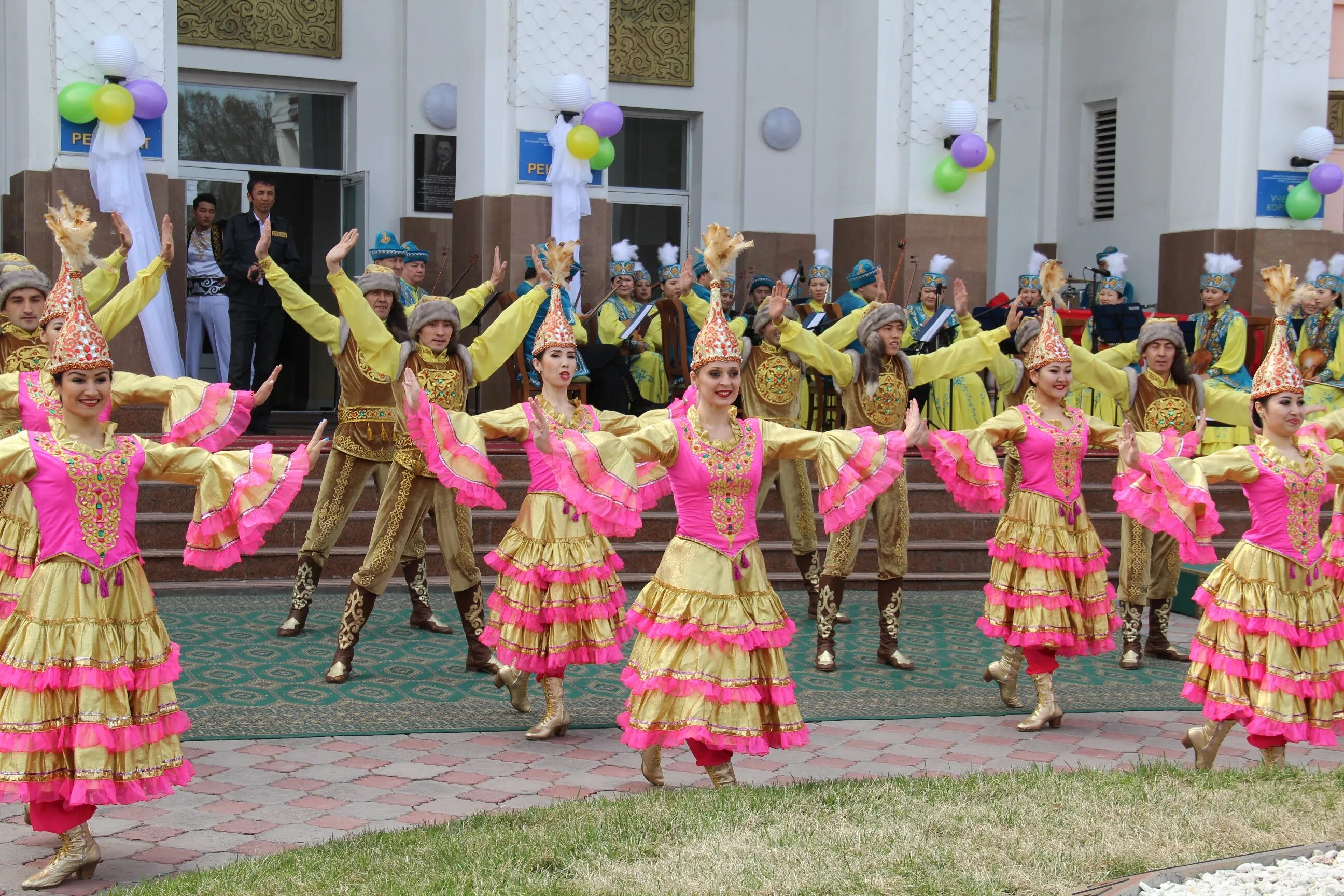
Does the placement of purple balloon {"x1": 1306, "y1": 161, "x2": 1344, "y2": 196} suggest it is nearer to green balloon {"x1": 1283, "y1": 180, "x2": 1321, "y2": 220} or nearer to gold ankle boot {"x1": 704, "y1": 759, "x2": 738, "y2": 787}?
green balloon {"x1": 1283, "y1": 180, "x2": 1321, "y2": 220}

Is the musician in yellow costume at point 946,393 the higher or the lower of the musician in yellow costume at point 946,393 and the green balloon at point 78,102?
the lower

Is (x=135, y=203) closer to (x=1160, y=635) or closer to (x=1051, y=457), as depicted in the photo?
(x=1051, y=457)

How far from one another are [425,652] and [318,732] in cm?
180

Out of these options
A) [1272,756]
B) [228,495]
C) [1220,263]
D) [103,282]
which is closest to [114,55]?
[103,282]

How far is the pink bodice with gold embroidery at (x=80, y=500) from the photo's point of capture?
5148mm

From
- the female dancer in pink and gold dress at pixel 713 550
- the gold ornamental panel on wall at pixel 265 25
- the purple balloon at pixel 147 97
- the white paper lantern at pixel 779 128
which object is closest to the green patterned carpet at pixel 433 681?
the female dancer in pink and gold dress at pixel 713 550

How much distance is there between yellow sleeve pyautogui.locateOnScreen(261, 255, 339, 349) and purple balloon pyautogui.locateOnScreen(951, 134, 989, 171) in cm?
704

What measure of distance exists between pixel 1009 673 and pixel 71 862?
4.66 m

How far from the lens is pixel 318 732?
687 centimetres

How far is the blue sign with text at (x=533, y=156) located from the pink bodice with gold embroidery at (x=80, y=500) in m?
8.25

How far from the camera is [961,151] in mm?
13836

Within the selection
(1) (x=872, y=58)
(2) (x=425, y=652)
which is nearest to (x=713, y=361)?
(2) (x=425, y=652)

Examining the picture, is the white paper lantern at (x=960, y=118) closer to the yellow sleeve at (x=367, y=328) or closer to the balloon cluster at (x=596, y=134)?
the balloon cluster at (x=596, y=134)

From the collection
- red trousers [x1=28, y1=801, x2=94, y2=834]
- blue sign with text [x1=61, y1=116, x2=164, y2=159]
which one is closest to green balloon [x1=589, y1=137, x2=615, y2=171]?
blue sign with text [x1=61, y1=116, x2=164, y2=159]
